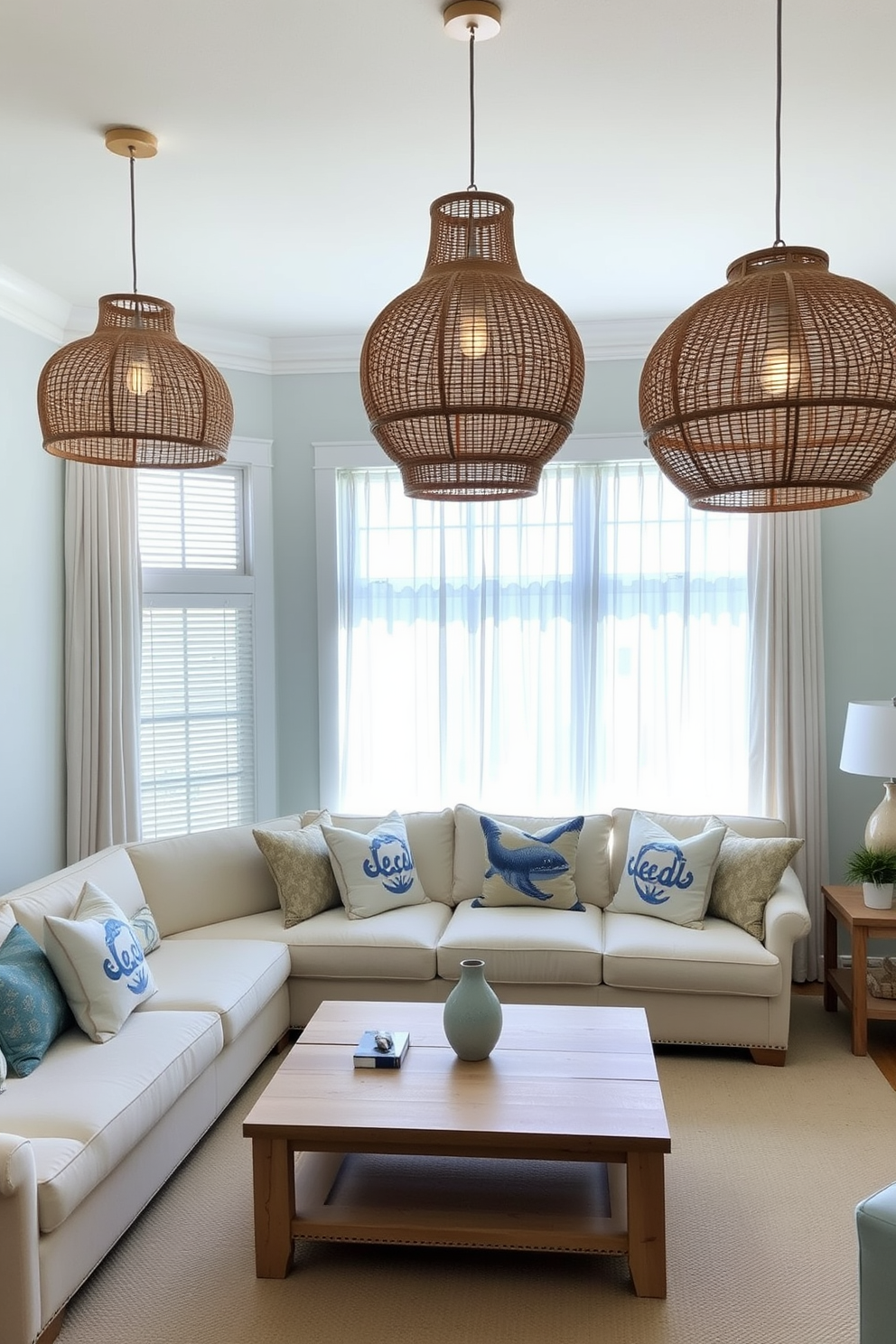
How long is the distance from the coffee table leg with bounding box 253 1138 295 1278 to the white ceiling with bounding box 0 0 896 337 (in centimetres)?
270

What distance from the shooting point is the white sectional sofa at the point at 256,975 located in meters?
2.53

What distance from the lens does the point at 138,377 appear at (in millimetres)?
2574

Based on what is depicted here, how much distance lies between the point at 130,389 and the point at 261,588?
2.67m

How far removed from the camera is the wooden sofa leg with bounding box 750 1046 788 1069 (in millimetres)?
3896

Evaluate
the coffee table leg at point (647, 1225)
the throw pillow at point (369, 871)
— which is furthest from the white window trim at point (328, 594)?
the coffee table leg at point (647, 1225)

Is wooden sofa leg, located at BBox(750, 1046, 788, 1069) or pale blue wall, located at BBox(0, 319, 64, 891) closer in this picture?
wooden sofa leg, located at BBox(750, 1046, 788, 1069)

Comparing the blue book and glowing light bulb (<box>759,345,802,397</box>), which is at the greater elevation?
glowing light bulb (<box>759,345,802,397</box>)

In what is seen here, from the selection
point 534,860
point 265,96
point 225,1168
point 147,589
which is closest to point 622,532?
point 534,860

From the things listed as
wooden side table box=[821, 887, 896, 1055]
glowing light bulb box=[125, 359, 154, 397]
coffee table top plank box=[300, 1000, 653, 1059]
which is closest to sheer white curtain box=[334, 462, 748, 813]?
wooden side table box=[821, 887, 896, 1055]

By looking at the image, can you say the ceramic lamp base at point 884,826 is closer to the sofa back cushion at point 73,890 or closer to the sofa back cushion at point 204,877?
the sofa back cushion at point 204,877

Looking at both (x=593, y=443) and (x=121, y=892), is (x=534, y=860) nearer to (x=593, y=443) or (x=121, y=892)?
(x=121, y=892)

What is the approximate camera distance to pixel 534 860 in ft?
14.6

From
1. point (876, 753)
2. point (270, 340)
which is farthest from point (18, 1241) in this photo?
point (270, 340)

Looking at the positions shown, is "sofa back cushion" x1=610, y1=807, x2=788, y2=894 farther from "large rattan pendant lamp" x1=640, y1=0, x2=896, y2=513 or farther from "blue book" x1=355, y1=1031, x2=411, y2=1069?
"large rattan pendant lamp" x1=640, y1=0, x2=896, y2=513
